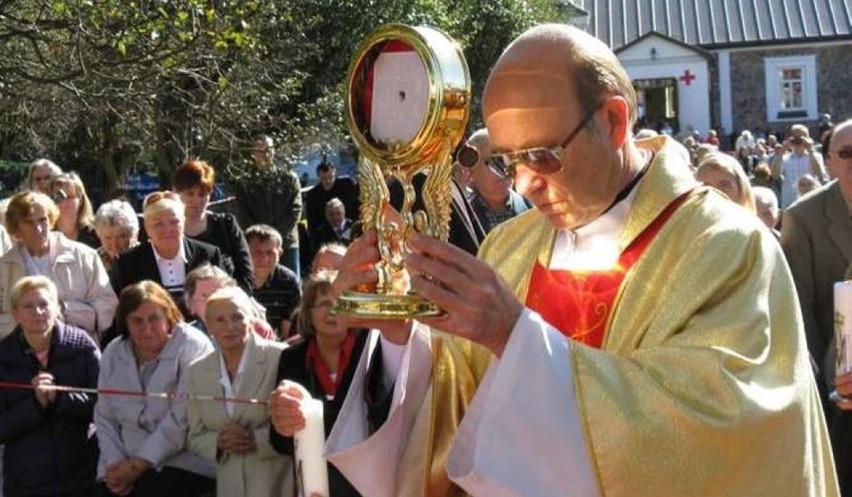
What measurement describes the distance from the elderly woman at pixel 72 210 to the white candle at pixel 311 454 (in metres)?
5.24

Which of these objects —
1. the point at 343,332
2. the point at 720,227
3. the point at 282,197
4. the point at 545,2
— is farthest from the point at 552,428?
the point at 545,2

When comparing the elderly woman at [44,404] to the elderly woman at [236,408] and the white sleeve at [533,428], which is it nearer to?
the elderly woman at [236,408]

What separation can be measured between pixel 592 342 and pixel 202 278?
4.26m

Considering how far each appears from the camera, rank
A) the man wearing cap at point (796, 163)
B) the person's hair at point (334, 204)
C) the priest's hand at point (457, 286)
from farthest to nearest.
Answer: the man wearing cap at point (796, 163) < the person's hair at point (334, 204) < the priest's hand at point (457, 286)

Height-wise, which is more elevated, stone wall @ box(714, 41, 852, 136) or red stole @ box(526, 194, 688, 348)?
red stole @ box(526, 194, 688, 348)

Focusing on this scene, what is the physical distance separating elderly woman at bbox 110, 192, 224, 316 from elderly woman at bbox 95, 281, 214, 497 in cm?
73

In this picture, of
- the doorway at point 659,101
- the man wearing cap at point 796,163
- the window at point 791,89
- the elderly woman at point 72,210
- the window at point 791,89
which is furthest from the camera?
the window at point 791,89

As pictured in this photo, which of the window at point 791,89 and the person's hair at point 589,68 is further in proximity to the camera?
the window at point 791,89

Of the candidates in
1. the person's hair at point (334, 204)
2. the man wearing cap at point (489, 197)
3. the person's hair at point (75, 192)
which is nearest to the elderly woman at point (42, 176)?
the person's hair at point (75, 192)

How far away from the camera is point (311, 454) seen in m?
3.96

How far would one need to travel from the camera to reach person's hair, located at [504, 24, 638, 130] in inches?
115

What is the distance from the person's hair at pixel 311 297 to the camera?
607 cm

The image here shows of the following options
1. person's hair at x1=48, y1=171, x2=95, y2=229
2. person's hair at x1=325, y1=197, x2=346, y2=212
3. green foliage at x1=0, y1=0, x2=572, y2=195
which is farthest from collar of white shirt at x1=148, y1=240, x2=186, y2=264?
person's hair at x1=325, y1=197, x2=346, y2=212

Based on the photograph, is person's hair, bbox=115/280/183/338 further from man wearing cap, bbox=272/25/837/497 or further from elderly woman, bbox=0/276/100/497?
man wearing cap, bbox=272/25/837/497
